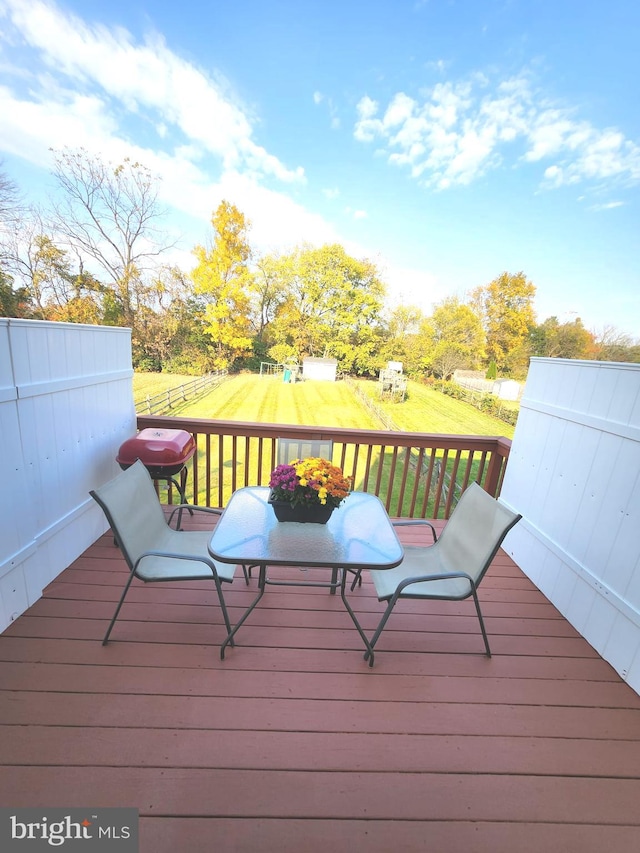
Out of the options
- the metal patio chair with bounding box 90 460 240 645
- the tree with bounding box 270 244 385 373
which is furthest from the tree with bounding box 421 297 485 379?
the metal patio chair with bounding box 90 460 240 645

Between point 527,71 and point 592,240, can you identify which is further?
point 592,240

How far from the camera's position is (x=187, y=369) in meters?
15.8

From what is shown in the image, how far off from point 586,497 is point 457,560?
2.87ft

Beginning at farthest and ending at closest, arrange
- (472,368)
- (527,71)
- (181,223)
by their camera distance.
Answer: (472,368) < (181,223) < (527,71)

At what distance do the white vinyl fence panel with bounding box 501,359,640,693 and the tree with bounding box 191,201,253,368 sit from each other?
1546 centimetres

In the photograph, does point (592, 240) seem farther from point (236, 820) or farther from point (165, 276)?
point (236, 820)

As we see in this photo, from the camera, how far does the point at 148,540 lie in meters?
1.97

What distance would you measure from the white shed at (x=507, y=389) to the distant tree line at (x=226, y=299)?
3.48 ft

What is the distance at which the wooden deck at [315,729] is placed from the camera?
44.9 inches

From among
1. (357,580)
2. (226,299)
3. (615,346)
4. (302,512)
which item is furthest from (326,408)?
(302,512)

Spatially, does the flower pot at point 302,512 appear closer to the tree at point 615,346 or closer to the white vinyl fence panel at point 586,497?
Result: the white vinyl fence panel at point 586,497

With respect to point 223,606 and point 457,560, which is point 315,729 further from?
point 457,560

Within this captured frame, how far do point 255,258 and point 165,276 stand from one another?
14.8 feet

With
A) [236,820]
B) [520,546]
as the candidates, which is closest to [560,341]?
[520,546]
